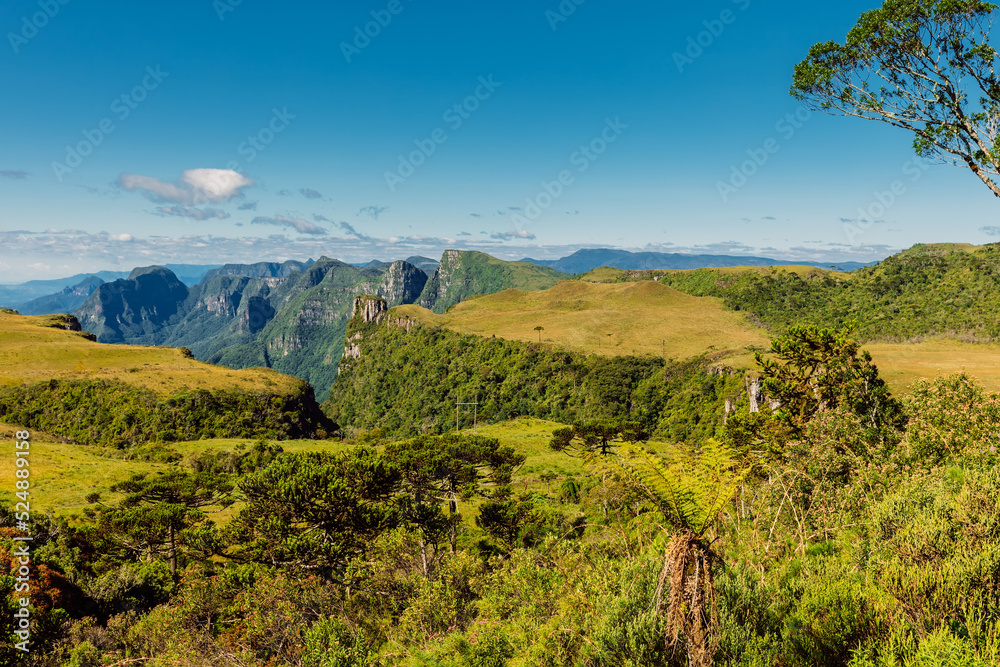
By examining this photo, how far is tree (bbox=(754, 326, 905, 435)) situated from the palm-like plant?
74.1 feet

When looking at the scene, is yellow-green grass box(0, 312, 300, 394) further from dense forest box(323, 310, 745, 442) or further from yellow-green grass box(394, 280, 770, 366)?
yellow-green grass box(394, 280, 770, 366)

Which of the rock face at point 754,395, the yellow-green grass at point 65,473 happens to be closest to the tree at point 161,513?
the yellow-green grass at point 65,473

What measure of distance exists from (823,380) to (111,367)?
13249 centimetres

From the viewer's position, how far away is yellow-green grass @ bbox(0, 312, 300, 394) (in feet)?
317

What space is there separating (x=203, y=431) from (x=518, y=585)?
327 feet

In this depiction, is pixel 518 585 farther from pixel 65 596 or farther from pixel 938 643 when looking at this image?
pixel 65 596

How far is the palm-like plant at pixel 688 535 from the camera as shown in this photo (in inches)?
202

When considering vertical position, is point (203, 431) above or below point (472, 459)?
below

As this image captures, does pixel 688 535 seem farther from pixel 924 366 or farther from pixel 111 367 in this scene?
pixel 111 367

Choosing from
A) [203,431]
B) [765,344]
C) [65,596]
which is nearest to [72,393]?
[203,431]

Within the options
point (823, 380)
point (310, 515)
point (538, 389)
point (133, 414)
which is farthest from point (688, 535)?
point (538, 389)

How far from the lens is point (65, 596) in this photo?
18.3 metres

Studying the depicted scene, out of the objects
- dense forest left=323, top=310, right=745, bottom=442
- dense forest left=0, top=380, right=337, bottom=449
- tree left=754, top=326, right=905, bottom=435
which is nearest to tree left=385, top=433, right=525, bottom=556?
tree left=754, top=326, right=905, bottom=435

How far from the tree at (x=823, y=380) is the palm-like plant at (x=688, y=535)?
22592 millimetres
